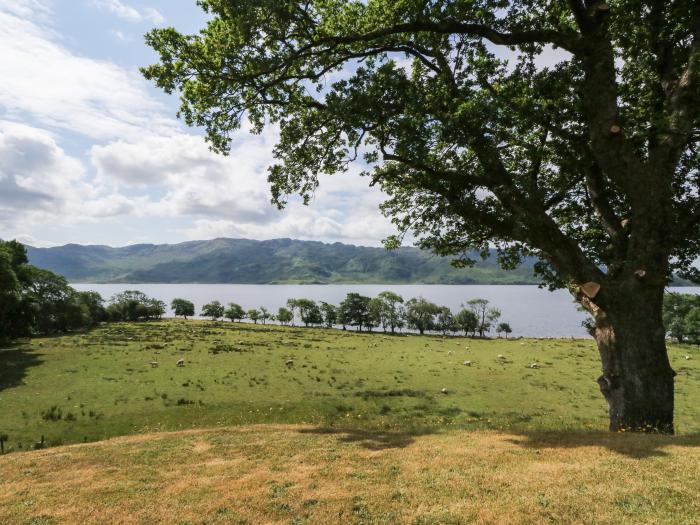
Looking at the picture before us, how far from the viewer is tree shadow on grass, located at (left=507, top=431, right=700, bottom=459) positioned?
10.0 m

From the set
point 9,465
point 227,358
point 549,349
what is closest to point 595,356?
point 549,349

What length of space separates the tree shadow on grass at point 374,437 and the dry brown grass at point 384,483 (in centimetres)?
15

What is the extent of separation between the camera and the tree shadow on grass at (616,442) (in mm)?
10000

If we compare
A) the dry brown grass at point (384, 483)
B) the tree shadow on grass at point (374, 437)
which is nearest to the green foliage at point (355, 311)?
the tree shadow on grass at point (374, 437)

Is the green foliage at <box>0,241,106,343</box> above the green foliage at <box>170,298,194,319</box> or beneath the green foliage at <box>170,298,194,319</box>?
above

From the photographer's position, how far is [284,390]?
132 feet

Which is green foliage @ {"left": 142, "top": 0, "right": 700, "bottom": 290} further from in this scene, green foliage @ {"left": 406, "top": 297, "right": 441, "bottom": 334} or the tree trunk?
green foliage @ {"left": 406, "top": 297, "right": 441, "bottom": 334}

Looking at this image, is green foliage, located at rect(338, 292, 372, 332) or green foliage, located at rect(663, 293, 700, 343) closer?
green foliage, located at rect(663, 293, 700, 343)

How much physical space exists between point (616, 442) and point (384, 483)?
285 inches

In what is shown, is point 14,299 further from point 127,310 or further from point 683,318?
point 683,318

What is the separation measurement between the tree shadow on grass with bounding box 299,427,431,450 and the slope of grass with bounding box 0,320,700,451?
7.07 ft

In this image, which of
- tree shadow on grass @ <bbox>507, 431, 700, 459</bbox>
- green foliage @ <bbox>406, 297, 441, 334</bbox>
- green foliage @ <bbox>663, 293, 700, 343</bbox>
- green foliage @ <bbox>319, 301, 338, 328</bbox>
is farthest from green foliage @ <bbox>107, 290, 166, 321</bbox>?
green foliage @ <bbox>663, 293, 700, 343</bbox>

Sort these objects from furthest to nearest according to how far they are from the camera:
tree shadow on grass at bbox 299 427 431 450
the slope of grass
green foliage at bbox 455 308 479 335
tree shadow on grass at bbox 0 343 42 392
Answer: green foliage at bbox 455 308 479 335 < tree shadow on grass at bbox 0 343 42 392 < the slope of grass < tree shadow on grass at bbox 299 427 431 450

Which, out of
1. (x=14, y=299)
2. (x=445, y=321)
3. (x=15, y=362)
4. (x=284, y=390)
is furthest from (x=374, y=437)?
(x=445, y=321)
